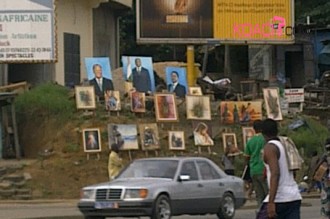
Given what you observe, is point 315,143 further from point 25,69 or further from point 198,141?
point 25,69

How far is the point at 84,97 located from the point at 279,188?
22.8 meters

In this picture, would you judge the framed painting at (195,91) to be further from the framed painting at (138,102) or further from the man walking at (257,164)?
the man walking at (257,164)

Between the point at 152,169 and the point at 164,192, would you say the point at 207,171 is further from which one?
the point at 164,192

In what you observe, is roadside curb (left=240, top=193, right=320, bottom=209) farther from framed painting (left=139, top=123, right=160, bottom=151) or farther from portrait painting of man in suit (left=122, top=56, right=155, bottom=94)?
portrait painting of man in suit (left=122, top=56, right=155, bottom=94)

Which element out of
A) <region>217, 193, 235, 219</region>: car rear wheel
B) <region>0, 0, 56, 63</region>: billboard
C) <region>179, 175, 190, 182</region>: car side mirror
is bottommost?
<region>217, 193, 235, 219</region>: car rear wheel

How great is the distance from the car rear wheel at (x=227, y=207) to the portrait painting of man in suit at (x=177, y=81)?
14.5m

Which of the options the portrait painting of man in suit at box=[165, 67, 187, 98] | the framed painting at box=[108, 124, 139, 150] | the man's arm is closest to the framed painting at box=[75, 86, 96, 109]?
the framed painting at box=[108, 124, 139, 150]

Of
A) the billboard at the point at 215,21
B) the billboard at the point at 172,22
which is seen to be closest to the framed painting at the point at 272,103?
the billboard at the point at 215,21

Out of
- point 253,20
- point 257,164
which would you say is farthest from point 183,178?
point 253,20

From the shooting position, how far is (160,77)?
142 feet

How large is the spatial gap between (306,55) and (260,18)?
1387cm

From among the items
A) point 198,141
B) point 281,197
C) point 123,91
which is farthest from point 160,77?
point 281,197

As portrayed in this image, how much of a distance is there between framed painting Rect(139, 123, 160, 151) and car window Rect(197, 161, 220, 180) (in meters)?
10.6

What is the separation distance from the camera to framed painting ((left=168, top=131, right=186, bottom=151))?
33.9 meters
